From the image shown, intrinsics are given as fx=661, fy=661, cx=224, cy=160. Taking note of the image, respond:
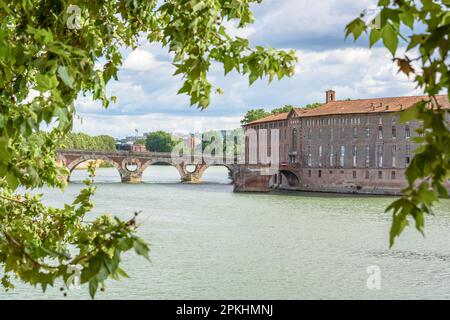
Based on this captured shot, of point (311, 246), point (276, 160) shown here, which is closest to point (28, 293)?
point (311, 246)

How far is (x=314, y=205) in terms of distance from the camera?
49688mm

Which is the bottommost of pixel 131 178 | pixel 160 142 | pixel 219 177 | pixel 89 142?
pixel 219 177

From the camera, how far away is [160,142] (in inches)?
5748

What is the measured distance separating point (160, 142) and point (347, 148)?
81047 mm

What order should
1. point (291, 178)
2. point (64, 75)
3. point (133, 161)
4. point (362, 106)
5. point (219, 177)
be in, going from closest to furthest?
point (64, 75) → point (362, 106) → point (291, 178) → point (133, 161) → point (219, 177)

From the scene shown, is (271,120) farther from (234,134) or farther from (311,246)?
(311,246)

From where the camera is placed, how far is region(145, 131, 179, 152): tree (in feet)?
470

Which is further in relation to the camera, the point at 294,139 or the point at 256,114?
the point at 256,114

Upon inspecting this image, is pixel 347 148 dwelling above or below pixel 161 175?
above

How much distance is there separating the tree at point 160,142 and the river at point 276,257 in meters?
99.0

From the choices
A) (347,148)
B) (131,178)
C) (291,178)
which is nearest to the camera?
(347,148)

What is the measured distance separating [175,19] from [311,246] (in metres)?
24.8

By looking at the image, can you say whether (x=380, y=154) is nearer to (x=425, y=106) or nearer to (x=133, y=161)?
(x=133, y=161)

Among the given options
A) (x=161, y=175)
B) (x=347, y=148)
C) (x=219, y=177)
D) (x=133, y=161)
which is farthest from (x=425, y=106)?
(x=161, y=175)
